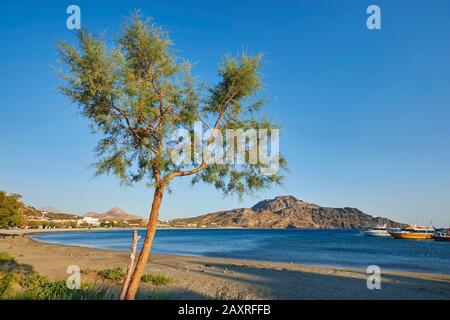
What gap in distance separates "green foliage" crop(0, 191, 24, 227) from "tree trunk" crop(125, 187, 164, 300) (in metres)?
64.9

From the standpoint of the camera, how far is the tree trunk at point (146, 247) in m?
11.3

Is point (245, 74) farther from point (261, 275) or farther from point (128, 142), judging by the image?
point (261, 275)

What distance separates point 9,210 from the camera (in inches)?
2527

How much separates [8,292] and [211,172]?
26.1 ft

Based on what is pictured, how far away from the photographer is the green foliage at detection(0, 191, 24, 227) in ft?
207

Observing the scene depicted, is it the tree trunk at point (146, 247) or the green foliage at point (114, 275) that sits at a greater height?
the tree trunk at point (146, 247)

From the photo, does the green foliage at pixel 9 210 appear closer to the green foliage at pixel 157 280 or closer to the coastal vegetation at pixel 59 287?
the coastal vegetation at pixel 59 287

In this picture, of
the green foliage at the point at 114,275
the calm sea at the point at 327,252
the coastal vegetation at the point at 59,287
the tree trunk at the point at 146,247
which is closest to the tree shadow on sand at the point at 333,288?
the coastal vegetation at the point at 59,287

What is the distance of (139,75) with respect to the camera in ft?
44.2

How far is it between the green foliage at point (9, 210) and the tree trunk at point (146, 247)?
64876 mm

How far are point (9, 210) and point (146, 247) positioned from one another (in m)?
66.8

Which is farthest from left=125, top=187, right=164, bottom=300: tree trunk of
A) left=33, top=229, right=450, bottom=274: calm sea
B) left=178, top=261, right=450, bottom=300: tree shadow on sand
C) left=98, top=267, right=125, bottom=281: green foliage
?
left=33, top=229, right=450, bottom=274: calm sea
